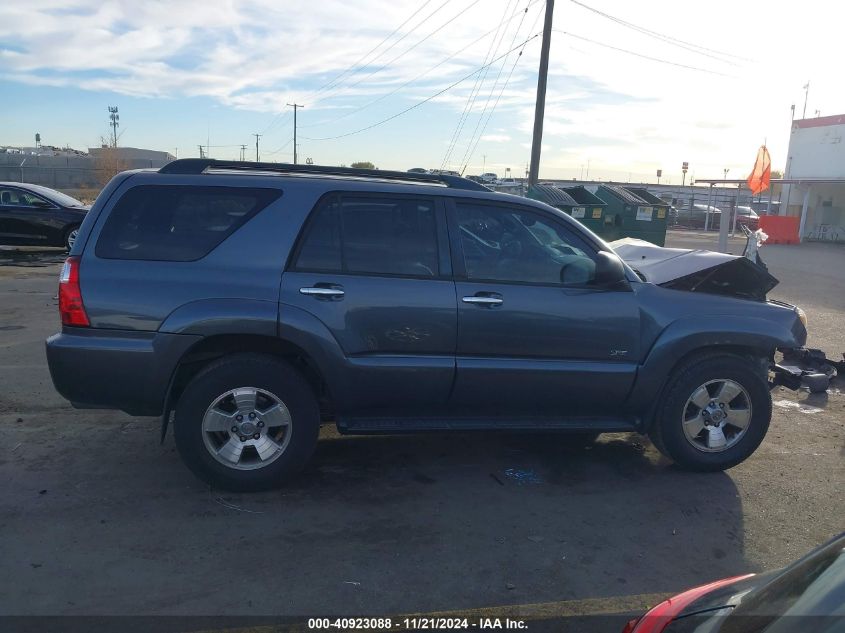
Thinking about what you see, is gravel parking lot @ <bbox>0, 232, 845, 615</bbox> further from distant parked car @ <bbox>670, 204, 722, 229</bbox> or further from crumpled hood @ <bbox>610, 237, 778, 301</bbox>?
distant parked car @ <bbox>670, 204, 722, 229</bbox>

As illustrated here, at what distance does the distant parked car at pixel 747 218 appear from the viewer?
103 feet

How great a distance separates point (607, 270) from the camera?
4.73 metres

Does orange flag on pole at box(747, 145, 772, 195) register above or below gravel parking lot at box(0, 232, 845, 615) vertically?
above

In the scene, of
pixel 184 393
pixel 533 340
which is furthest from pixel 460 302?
pixel 184 393

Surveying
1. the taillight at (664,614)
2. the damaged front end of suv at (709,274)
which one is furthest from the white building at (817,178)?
the taillight at (664,614)

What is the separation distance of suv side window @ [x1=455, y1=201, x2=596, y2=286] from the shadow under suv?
0.03ft

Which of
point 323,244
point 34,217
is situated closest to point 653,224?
point 323,244

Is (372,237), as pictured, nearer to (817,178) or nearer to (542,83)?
(542,83)

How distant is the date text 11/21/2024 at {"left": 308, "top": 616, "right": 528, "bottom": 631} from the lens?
3.25 metres

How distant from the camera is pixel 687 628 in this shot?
2006 millimetres

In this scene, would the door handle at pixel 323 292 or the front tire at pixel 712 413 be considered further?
the front tire at pixel 712 413

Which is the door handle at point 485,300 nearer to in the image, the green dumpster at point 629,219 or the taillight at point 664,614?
the taillight at point 664,614

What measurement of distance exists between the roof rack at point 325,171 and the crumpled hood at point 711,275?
142 cm

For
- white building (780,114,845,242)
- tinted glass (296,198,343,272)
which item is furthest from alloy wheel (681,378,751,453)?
white building (780,114,845,242)
